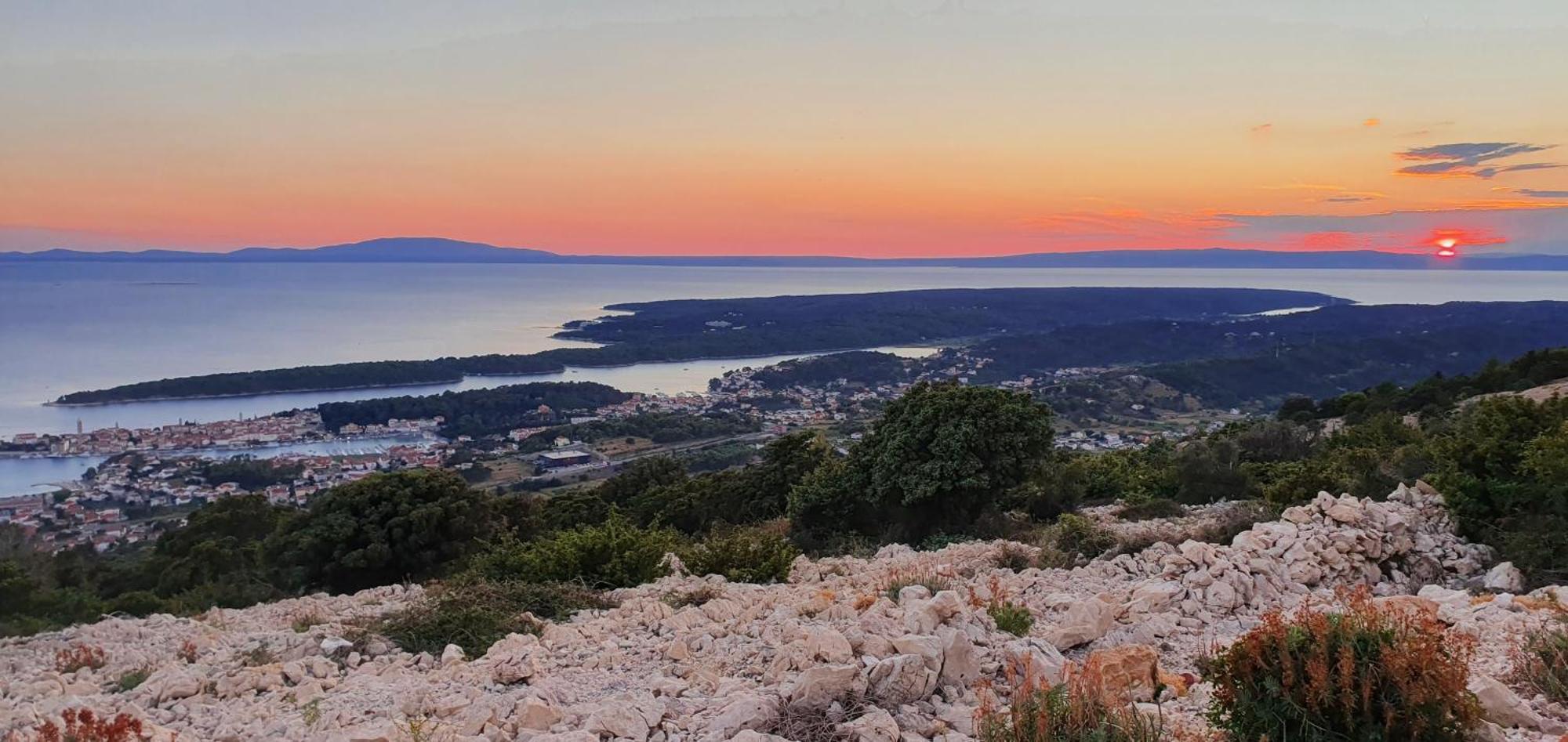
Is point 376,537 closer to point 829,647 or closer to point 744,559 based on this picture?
point 744,559

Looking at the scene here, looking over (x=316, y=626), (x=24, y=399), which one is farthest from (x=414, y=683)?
(x=24, y=399)

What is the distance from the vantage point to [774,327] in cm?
10606

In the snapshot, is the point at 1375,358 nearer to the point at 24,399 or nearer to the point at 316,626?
the point at 316,626

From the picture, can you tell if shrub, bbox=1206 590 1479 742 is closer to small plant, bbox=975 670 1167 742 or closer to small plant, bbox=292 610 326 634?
small plant, bbox=975 670 1167 742

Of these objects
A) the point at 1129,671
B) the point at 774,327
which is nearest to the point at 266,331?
the point at 774,327

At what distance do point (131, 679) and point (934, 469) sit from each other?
29.6ft

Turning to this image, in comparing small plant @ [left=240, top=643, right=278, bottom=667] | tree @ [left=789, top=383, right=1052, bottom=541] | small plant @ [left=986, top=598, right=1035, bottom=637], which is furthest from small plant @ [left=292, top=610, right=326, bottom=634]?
tree @ [left=789, top=383, right=1052, bottom=541]

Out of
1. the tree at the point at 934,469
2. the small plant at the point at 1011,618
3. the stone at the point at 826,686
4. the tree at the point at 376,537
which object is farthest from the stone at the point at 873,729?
the tree at the point at 376,537

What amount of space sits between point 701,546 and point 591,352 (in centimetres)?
7823

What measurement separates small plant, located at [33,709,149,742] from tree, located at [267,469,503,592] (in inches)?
275

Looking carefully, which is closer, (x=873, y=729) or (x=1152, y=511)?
(x=873, y=729)

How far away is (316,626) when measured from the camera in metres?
7.49

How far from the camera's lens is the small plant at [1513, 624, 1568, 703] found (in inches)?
168

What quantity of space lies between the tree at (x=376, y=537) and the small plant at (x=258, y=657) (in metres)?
4.91
